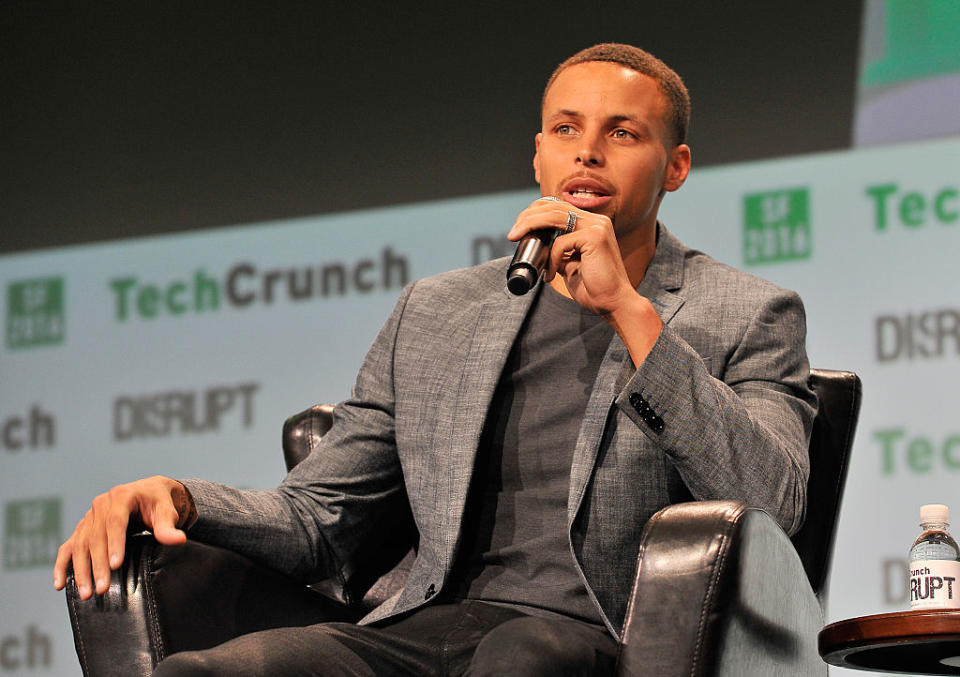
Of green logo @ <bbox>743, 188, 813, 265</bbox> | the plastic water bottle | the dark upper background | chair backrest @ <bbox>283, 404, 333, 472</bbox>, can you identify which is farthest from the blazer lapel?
the dark upper background

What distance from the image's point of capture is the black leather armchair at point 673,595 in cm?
139

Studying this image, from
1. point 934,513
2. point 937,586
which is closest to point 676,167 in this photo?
point 934,513

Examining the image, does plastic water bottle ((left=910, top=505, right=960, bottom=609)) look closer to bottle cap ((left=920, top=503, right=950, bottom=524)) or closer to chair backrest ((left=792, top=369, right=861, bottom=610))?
bottle cap ((left=920, top=503, right=950, bottom=524))

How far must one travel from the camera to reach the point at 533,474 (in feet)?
6.14

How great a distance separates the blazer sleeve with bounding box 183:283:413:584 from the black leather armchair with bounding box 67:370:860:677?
0.12ft

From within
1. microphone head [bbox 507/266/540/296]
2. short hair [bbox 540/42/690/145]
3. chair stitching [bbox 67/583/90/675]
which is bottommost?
chair stitching [bbox 67/583/90/675]

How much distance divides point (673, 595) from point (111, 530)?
29.2 inches

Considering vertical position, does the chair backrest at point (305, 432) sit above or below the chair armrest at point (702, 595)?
above

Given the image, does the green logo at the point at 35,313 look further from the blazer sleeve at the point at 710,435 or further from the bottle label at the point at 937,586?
the bottle label at the point at 937,586

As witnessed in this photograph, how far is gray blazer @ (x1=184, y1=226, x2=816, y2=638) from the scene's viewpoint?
1681 millimetres

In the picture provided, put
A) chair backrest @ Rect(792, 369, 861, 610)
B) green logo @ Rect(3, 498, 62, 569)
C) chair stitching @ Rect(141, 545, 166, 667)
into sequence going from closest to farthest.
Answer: chair stitching @ Rect(141, 545, 166, 667)
chair backrest @ Rect(792, 369, 861, 610)
green logo @ Rect(3, 498, 62, 569)

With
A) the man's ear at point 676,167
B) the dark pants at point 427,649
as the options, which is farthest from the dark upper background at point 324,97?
the dark pants at point 427,649

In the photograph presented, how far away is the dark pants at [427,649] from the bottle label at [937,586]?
1.33 feet

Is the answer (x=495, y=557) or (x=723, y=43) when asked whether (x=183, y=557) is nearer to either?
(x=495, y=557)
